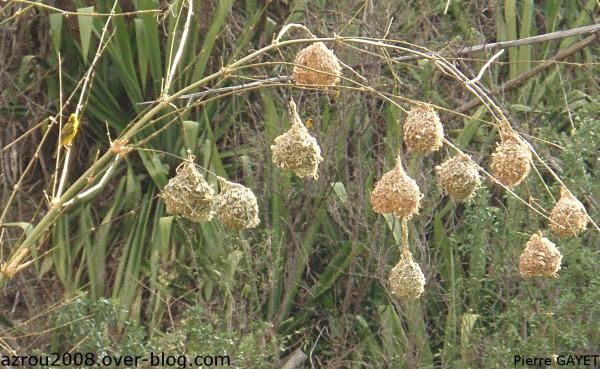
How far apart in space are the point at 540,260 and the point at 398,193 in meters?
0.35

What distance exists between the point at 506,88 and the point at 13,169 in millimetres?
1888

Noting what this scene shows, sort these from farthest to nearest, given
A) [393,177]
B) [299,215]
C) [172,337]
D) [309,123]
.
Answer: [299,215]
[309,123]
[172,337]
[393,177]

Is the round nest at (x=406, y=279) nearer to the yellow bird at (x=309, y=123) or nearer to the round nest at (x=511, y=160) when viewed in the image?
the round nest at (x=511, y=160)

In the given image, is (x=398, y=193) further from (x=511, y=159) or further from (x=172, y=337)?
(x=172, y=337)

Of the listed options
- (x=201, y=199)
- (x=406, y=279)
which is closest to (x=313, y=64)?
(x=201, y=199)

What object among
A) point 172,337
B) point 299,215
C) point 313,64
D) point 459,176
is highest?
point 313,64

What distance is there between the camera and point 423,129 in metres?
1.76

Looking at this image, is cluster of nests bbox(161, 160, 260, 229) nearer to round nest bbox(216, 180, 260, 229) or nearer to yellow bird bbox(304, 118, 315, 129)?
round nest bbox(216, 180, 260, 229)

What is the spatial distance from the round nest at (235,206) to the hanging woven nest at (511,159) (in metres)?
0.44

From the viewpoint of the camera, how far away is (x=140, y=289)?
149 inches

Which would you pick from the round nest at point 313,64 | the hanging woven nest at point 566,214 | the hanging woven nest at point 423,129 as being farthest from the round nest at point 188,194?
the hanging woven nest at point 566,214

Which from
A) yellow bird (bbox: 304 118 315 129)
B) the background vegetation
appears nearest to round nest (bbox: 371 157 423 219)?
the background vegetation

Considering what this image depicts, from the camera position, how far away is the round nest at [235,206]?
1.82 metres

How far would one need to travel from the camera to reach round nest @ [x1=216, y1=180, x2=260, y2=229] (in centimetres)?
182
